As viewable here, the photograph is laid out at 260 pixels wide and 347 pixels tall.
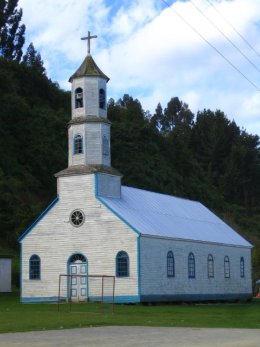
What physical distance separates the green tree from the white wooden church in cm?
5766

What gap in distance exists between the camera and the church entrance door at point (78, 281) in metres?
40.3

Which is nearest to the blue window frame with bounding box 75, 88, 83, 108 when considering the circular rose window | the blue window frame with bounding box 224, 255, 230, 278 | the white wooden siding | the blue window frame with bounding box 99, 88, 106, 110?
the blue window frame with bounding box 99, 88, 106, 110

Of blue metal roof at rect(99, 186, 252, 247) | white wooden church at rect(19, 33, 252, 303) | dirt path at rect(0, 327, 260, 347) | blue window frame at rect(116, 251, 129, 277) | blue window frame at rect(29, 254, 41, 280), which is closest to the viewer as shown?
dirt path at rect(0, 327, 260, 347)

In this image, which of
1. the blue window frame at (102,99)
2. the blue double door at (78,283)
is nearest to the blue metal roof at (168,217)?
A: the blue double door at (78,283)

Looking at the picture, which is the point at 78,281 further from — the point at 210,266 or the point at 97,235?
the point at 210,266

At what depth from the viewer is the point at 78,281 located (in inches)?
1594

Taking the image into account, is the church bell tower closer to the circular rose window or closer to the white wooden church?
the white wooden church

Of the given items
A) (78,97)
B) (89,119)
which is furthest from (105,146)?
(78,97)

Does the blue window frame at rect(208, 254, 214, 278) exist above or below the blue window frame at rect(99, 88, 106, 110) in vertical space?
below

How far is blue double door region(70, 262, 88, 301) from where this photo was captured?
40.2 metres

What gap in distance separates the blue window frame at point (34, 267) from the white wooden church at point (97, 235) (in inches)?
2.2

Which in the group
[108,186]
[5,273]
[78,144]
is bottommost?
[5,273]

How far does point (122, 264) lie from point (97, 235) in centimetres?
217

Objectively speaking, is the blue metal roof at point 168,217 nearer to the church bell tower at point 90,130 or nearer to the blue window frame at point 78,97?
the church bell tower at point 90,130
